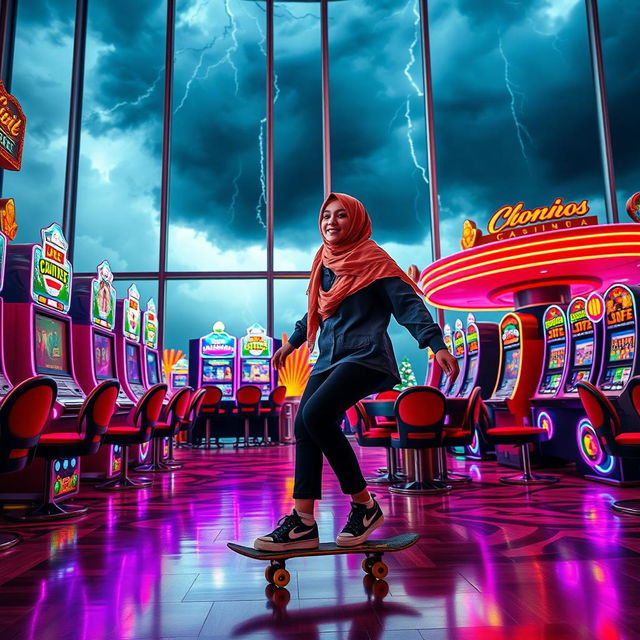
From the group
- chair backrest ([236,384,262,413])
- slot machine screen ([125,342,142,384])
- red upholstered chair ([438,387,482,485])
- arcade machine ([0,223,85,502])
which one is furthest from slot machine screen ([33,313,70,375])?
chair backrest ([236,384,262,413])

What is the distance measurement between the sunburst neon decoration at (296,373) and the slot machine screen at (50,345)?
215 inches

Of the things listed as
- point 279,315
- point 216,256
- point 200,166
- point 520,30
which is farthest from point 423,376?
point 520,30

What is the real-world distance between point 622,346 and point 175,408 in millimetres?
3589

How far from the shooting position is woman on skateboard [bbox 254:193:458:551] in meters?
1.67

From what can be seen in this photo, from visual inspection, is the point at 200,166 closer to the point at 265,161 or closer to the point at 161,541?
the point at 265,161

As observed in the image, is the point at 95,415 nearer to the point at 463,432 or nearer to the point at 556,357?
the point at 463,432

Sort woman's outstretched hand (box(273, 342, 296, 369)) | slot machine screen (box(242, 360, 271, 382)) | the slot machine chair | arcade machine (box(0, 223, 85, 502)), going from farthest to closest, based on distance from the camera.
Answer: slot machine screen (box(242, 360, 271, 382)), arcade machine (box(0, 223, 85, 502)), the slot machine chair, woman's outstretched hand (box(273, 342, 296, 369))

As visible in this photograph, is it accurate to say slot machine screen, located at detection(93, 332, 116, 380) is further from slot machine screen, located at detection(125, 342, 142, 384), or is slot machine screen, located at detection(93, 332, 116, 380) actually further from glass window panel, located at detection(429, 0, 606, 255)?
glass window panel, located at detection(429, 0, 606, 255)

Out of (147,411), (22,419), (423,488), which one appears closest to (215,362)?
(147,411)

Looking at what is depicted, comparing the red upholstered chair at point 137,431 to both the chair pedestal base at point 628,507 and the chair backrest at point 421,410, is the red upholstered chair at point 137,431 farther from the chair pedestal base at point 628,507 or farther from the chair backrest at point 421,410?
the chair pedestal base at point 628,507

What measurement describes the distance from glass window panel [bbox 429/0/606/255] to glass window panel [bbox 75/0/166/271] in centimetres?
504

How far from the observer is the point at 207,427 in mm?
7949

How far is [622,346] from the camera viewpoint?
3.87 metres

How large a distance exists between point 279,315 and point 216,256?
1480 mm
